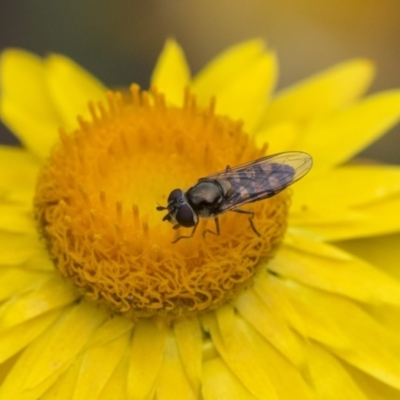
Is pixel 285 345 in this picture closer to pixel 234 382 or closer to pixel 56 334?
pixel 234 382

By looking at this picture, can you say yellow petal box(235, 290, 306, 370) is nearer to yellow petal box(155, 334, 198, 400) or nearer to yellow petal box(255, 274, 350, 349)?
yellow petal box(255, 274, 350, 349)

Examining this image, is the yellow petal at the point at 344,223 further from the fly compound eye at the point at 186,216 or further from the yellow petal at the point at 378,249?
the fly compound eye at the point at 186,216

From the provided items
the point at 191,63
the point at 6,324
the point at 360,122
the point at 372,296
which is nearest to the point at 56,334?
the point at 6,324

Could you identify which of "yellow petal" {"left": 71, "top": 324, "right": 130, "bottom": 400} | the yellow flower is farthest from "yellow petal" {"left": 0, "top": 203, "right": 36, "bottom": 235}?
"yellow petal" {"left": 71, "top": 324, "right": 130, "bottom": 400}

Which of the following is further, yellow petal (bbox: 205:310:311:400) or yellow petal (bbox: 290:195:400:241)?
yellow petal (bbox: 290:195:400:241)

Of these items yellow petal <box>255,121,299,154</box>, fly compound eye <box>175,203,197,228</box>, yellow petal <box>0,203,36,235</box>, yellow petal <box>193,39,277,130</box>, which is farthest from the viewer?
yellow petal <box>193,39,277,130</box>

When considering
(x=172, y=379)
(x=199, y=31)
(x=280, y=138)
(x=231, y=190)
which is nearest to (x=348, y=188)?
(x=280, y=138)

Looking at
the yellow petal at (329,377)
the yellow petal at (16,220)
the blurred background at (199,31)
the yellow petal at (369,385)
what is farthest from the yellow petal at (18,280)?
the blurred background at (199,31)
